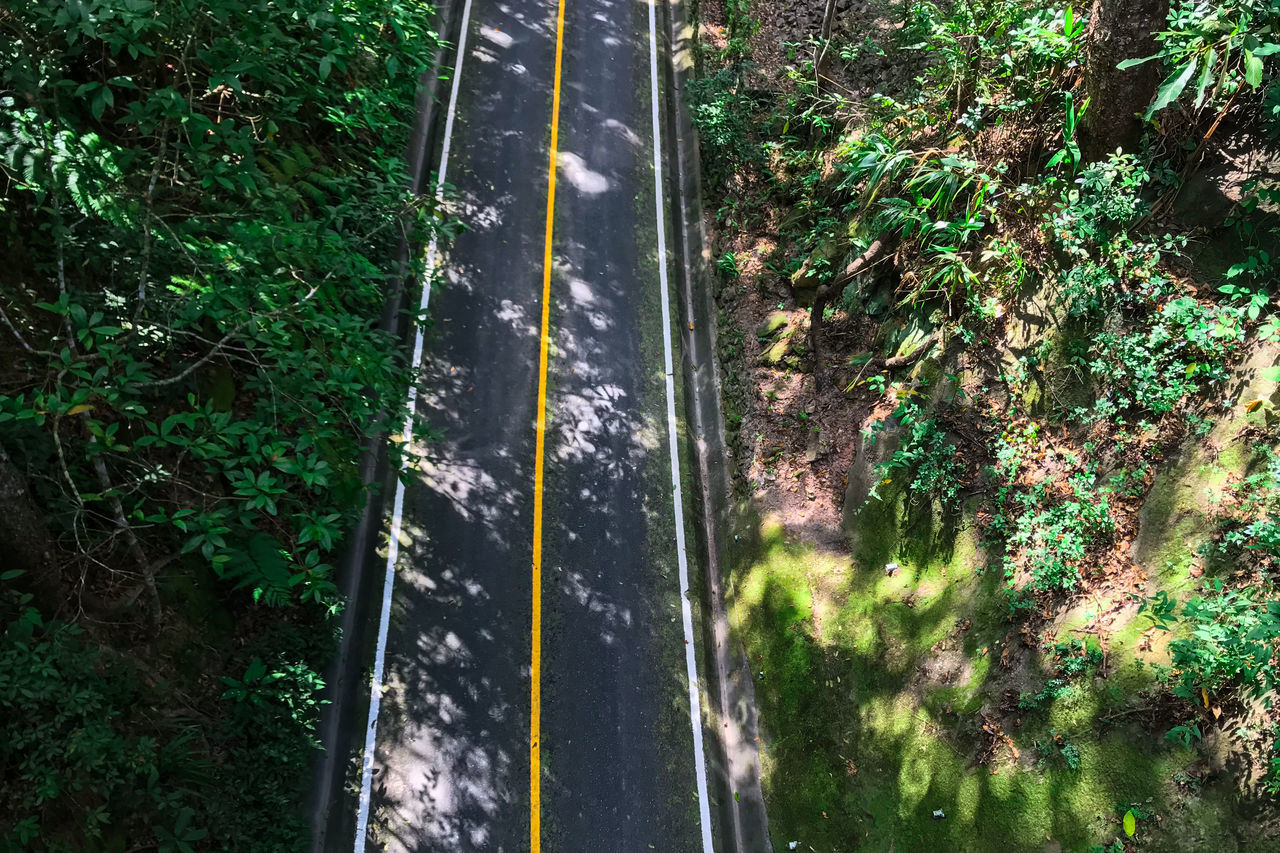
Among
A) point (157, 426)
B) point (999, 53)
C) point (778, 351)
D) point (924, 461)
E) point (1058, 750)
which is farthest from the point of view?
point (778, 351)

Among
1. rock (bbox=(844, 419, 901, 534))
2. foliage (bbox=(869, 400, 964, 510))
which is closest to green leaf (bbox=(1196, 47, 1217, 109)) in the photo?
foliage (bbox=(869, 400, 964, 510))

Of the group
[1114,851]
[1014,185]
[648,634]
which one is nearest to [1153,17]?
[1014,185]

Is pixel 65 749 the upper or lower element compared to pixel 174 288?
lower

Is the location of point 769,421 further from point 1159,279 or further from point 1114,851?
point 1114,851

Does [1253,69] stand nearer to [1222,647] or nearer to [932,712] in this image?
[1222,647]

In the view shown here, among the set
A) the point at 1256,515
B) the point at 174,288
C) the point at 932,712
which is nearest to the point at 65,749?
the point at 174,288

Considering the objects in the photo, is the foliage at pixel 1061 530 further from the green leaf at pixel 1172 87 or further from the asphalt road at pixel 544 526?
the asphalt road at pixel 544 526
